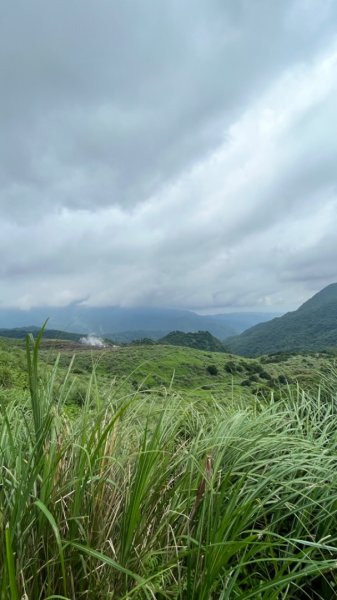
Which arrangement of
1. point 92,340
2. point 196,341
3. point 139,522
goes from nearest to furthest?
point 139,522
point 92,340
point 196,341

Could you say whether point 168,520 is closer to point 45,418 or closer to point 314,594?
point 45,418

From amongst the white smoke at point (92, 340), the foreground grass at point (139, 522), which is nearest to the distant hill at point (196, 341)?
the white smoke at point (92, 340)

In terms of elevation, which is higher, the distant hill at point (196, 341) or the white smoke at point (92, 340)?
the white smoke at point (92, 340)

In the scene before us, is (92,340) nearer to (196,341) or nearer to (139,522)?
(139,522)

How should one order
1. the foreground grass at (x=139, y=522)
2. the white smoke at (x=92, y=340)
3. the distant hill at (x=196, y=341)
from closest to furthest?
1. the foreground grass at (x=139, y=522)
2. the white smoke at (x=92, y=340)
3. the distant hill at (x=196, y=341)

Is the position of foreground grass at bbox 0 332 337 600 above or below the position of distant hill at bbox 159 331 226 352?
above

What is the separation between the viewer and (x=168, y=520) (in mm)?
1819

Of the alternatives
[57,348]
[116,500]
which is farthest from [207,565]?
[57,348]

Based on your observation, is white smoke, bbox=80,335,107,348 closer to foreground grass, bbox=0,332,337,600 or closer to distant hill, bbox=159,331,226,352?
foreground grass, bbox=0,332,337,600

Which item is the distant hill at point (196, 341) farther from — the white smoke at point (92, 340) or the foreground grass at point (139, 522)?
the foreground grass at point (139, 522)

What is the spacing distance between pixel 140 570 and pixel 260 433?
114 cm

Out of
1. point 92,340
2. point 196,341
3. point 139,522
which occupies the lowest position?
point 196,341

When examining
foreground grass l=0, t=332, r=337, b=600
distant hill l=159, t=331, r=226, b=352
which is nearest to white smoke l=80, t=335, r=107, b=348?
foreground grass l=0, t=332, r=337, b=600

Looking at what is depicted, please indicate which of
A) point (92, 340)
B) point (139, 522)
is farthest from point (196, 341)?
point (139, 522)
